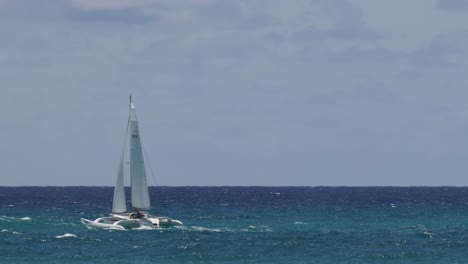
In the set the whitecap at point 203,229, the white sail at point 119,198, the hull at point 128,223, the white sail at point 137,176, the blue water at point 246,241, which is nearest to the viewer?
the blue water at point 246,241

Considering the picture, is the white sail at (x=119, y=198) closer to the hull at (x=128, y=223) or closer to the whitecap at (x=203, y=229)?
the hull at (x=128, y=223)

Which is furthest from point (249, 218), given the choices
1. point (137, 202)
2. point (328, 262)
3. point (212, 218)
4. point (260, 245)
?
point (328, 262)

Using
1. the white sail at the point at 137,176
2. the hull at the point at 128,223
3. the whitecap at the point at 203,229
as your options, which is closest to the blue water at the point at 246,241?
the whitecap at the point at 203,229

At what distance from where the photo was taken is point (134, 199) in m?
108

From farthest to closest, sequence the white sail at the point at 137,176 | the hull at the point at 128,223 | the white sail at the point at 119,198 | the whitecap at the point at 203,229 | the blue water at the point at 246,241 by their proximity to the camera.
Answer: the white sail at the point at 119,198, the white sail at the point at 137,176, the whitecap at the point at 203,229, the hull at the point at 128,223, the blue water at the point at 246,241

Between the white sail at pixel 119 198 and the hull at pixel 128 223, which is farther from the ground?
the white sail at pixel 119 198

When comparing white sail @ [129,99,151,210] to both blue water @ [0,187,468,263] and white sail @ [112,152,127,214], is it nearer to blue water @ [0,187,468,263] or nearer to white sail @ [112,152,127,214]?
white sail @ [112,152,127,214]

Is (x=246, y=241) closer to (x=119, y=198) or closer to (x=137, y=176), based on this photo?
(x=137, y=176)

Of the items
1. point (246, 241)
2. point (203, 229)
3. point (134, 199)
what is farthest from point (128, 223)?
point (246, 241)

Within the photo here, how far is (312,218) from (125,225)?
3840 cm

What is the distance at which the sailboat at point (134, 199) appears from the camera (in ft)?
346

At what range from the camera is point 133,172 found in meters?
109

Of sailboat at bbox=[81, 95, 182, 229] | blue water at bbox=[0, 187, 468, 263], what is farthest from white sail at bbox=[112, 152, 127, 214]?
blue water at bbox=[0, 187, 468, 263]

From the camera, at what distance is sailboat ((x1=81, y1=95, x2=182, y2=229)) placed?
105312mm
